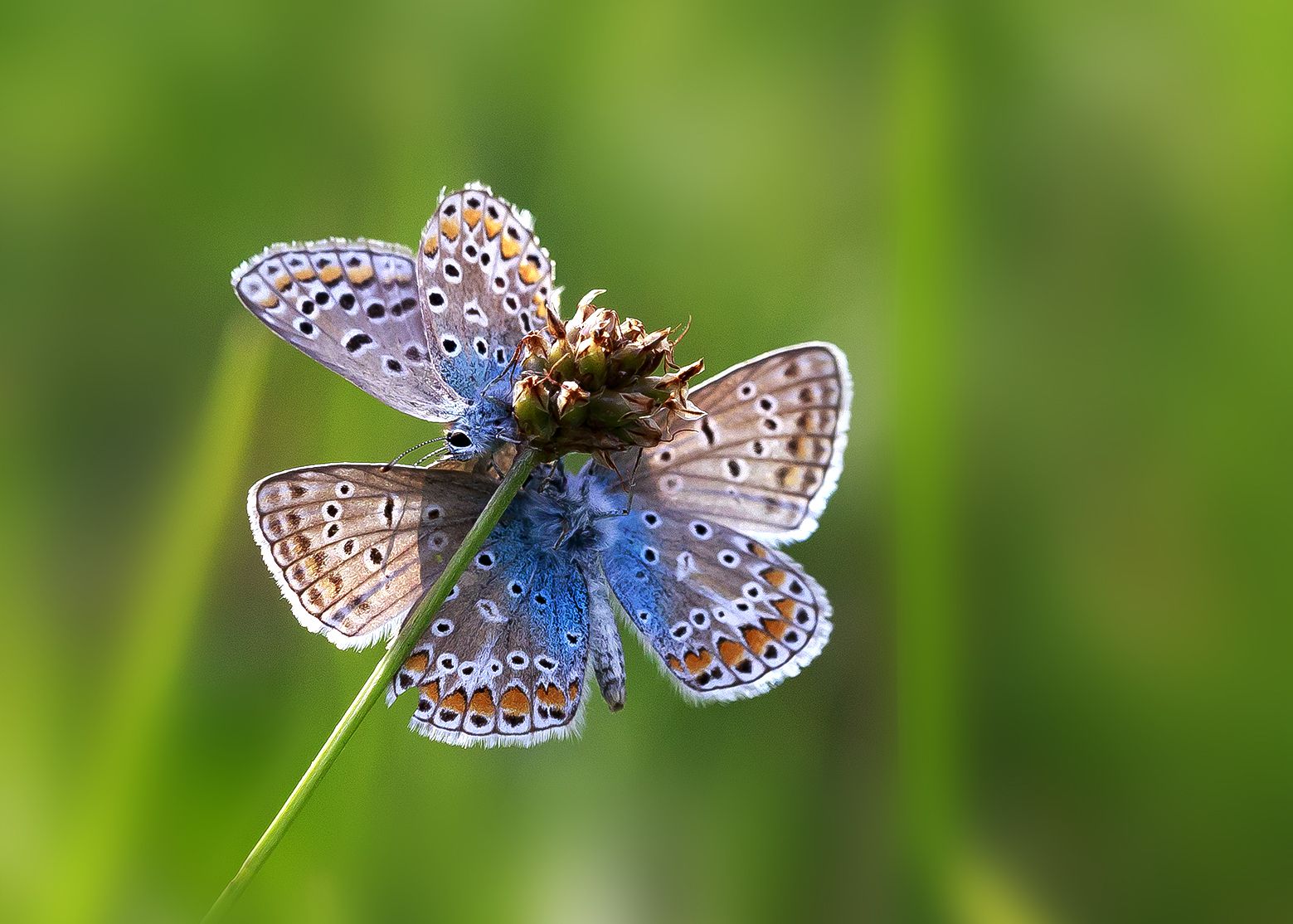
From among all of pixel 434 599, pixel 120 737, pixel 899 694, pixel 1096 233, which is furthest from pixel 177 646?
pixel 1096 233

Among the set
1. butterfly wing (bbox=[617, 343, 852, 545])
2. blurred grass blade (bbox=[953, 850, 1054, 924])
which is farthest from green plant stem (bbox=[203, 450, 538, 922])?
blurred grass blade (bbox=[953, 850, 1054, 924])

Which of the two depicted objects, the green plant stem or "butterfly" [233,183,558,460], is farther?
"butterfly" [233,183,558,460]

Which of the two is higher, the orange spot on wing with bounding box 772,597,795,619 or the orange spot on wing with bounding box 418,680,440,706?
the orange spot on wing with bounding box 772,597,795,619

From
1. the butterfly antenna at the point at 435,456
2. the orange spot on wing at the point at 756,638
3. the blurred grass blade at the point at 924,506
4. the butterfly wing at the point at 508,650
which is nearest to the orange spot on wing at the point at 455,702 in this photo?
the butterfly wing at the point at 508,650

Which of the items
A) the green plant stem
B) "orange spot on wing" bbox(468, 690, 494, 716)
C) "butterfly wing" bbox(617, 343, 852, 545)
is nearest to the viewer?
the green plant stem

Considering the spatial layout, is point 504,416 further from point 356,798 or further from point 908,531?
point 908,531

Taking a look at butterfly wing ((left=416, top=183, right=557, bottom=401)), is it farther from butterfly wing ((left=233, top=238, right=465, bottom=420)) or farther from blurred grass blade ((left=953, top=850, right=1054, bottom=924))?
blurred grass blade ((left=953, top=850, right=1054, bottom=924))

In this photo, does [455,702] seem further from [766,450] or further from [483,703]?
[766,450]
